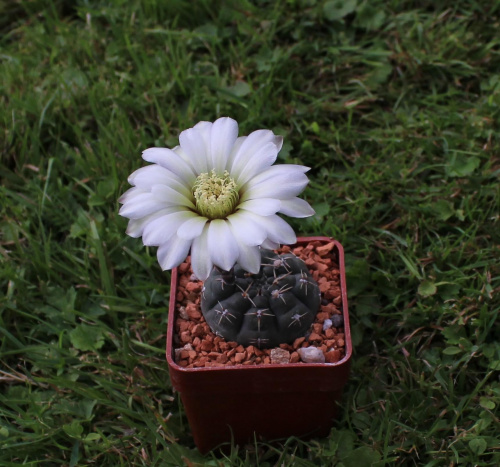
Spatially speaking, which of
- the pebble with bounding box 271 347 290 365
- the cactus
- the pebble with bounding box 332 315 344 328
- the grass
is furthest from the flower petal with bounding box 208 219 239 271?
the grass

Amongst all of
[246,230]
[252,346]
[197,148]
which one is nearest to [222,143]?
[197,148]

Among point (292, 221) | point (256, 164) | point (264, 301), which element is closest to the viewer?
point (256, 164)

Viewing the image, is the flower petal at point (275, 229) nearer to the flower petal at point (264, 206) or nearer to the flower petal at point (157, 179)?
the flower petal at point (264, 206)

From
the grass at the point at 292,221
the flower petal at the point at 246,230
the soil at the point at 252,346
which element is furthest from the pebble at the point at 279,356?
the flower petal at the point at 246,230

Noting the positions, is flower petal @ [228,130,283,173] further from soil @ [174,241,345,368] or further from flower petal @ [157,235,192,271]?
soil @ [174,241,345,368]

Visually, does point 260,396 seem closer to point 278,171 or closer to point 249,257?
point 249,257

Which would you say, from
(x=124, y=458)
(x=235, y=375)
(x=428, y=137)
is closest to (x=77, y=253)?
(x=124, y=458)
